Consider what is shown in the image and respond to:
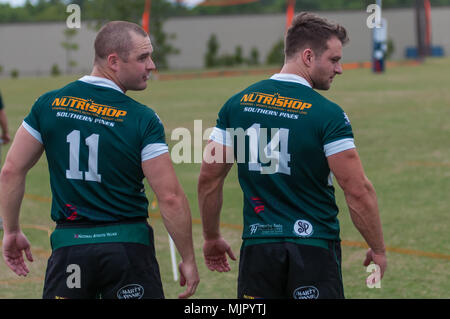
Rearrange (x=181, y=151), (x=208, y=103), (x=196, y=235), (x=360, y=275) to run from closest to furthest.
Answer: (x=360, y=275), (x=196, y=235), (x=181, y=151), (x=208, y=103)

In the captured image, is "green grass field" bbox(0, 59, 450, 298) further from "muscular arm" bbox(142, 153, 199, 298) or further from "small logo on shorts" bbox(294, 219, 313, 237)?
"small logo on shorts" bbox(294, 219, 313, 237)

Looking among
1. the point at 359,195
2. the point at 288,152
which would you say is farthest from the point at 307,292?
the point at 288,152

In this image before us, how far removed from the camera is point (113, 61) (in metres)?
4.73

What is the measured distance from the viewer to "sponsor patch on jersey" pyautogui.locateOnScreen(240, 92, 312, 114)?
466cm

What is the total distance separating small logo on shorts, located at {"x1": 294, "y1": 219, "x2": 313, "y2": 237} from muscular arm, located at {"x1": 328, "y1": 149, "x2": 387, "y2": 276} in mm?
280

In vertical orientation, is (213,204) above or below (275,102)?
below

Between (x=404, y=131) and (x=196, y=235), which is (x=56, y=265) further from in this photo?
(x=404, y=131)

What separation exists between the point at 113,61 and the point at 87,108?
13.2 inches

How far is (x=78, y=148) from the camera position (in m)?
4.67

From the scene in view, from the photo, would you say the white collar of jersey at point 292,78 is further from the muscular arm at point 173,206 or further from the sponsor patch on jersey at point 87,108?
the sponsor patch on jersey at point 87,108

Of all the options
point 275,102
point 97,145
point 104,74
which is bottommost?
point 97,145

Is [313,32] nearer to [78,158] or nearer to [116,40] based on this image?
[116,40]
